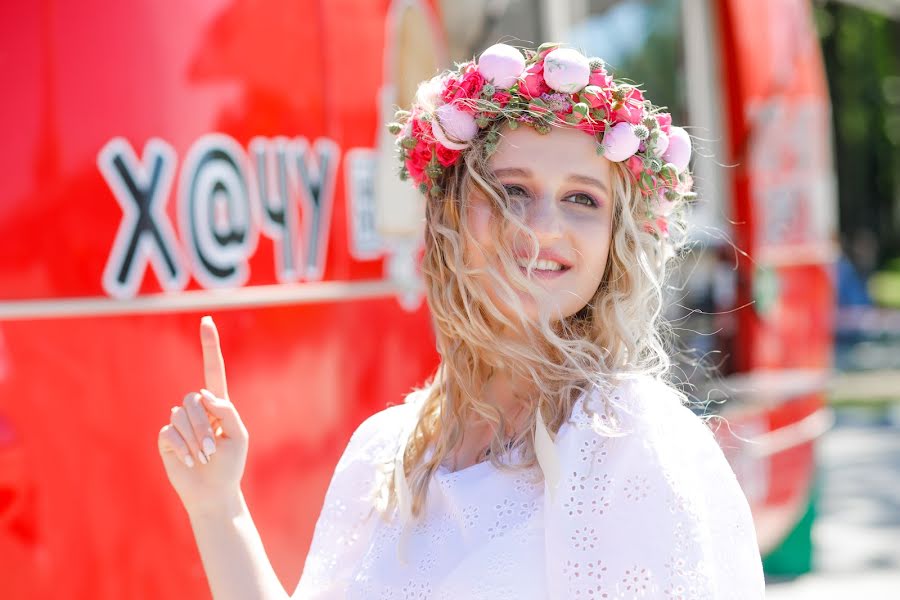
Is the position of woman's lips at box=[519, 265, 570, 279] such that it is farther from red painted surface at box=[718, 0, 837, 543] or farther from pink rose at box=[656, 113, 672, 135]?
red painted surface at box=[718, 0, 837, 543]

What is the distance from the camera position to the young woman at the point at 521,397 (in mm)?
1394

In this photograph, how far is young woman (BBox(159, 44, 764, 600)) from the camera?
1394 millimetres

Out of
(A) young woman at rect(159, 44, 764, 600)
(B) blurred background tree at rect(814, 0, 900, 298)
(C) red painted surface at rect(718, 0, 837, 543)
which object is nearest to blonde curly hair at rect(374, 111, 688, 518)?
(A) young woman at rect(159, 44, 764, 600)

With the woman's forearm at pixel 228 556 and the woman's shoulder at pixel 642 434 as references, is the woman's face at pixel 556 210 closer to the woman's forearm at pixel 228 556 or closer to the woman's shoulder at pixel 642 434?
the woman's shoulder at pixel 642 434

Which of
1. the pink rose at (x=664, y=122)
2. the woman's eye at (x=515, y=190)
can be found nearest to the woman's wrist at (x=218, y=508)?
the woman's eye at (x=515, y=190)

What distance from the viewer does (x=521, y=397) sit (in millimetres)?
1612

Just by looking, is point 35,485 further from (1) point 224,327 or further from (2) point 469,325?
(2) point 469,325

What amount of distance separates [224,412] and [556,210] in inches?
20.5

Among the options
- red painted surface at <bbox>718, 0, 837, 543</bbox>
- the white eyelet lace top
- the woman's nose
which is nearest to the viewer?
the white eyelet lace top

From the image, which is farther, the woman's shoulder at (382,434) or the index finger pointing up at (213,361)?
the woman's shoulder at (382,434)

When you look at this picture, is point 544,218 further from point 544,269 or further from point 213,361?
point 213,361

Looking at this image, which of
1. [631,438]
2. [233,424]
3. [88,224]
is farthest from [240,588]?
[88,224]

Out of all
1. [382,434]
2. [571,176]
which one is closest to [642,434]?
[571,176]

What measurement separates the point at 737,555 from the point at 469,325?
46cm
